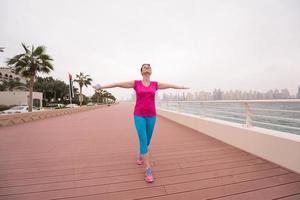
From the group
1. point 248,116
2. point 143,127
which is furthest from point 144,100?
point 248,116

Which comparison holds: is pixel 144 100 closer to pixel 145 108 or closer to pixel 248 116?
pixel 145 108

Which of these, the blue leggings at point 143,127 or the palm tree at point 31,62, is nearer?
the blue leggings at point 143,127

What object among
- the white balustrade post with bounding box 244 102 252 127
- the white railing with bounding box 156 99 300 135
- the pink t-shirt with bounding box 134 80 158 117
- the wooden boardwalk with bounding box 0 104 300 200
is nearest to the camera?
the wooden boardwalk with bounding box 0 104 300 200

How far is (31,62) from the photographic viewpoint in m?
11.7

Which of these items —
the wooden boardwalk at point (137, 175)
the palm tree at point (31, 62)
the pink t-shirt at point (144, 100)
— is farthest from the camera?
the palm tree at point (31, 62)

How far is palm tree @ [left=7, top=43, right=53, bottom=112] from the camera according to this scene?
37.6ft

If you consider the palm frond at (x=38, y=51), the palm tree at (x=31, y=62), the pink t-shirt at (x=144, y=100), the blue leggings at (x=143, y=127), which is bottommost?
the blue leggings at (x=143, y=127)

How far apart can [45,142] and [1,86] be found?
4557cm

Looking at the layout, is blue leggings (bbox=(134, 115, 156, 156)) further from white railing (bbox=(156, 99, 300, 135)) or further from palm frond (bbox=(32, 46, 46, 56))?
palm frond (bbox=(32, 46, 46, 56))

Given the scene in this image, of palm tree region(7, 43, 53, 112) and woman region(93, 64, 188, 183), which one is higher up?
palm tree region(7, 43, 53, 112)

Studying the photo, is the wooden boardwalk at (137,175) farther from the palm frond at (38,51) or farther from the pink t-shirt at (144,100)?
the palm frond at (38,51)

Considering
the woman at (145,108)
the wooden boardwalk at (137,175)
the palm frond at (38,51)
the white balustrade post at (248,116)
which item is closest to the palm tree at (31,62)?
the palm frond at (38,51)

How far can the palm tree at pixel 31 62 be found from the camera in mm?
11461

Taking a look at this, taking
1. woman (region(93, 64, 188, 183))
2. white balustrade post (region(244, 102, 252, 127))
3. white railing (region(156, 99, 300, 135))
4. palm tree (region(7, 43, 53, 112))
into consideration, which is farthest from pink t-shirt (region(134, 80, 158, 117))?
palm tree (region(7, 43, 53, 112))
